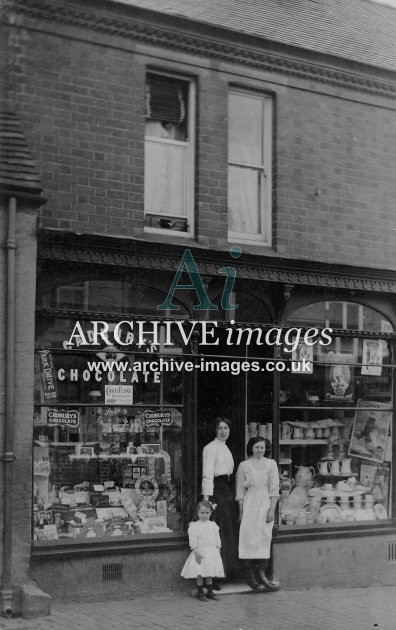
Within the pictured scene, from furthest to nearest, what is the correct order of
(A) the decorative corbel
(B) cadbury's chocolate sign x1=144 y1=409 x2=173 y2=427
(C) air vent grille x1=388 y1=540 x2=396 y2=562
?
(C) air vent grille x1=388 y1=540 x2=396 y2=562, (A) the decorative corbel, (B) cadbury's chocolate sign x1=144 y1=409 x2=173 y2=427

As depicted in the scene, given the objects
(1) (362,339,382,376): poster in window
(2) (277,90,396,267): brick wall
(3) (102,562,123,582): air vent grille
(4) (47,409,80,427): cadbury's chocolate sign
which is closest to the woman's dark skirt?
(3) (102,562,123,582): air vent grille

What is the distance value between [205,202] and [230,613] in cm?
467

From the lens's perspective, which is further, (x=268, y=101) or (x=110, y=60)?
(x=268, y=101)

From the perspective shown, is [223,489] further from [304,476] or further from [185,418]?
[304,476]

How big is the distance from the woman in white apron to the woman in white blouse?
0.15 metres

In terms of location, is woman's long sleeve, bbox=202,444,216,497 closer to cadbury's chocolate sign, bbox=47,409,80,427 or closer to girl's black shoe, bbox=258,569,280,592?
girl's black shoe, bbox=258,569,280,592

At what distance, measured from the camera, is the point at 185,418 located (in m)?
9.74

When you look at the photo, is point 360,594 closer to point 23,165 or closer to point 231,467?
point 231,467

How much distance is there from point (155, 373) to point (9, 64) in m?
3.74

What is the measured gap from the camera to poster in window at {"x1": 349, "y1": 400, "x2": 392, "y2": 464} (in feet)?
36.2

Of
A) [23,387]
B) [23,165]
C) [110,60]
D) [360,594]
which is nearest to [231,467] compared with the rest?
[360,594]

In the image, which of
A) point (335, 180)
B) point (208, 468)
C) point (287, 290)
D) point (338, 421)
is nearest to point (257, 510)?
point (208, 468)

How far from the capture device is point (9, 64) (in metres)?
8.91

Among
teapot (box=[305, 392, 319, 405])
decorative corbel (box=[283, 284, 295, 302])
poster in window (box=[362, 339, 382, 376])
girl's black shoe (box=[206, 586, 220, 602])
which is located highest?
decorative corbel (box=[283, 284, 295, 302])
